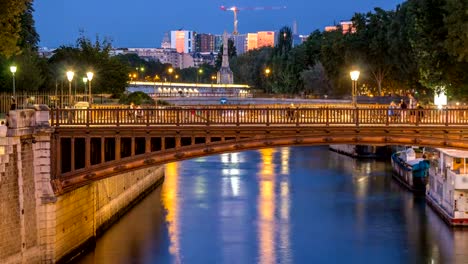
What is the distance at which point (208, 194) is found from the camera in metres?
60.2

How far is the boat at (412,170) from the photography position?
6250 centimetres

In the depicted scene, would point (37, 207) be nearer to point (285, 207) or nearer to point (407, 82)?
point (285, 207)

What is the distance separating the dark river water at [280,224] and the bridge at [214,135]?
4.20 meters

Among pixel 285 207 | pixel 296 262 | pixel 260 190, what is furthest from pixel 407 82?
pixel 296 262

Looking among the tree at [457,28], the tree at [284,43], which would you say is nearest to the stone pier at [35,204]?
the tree at [457,28]

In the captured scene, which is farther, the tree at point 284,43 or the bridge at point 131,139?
the tree at point 284,43

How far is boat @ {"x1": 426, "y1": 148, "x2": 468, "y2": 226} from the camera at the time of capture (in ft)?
158

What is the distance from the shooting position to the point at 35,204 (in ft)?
120

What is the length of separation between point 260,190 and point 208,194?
4060mm

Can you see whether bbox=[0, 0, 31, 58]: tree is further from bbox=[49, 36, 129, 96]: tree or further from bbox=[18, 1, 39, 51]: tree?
bbox=[49, 36, 129, 96]: tree

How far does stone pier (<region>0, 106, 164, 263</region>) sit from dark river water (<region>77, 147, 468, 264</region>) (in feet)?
5.58

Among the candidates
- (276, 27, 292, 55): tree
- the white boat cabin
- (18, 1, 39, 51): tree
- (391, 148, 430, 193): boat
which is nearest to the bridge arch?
the white boat cabin

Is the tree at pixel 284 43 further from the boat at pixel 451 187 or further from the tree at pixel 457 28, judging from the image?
the tree at pixel 457 28

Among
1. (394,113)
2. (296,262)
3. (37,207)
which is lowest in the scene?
(296,262)
